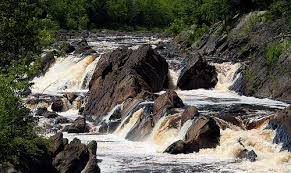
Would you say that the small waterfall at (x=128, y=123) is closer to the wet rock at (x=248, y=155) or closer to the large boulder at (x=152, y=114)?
the large boulder at (x=152, y=114)

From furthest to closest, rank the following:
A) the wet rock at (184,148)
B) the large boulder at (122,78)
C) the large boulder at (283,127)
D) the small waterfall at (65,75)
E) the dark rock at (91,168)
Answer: the small waterfall at (65,75) < the large boulder at (122,78) < the wet rock at (184,148) < the large boulder at (283,127) < the dark rock at (91,168)

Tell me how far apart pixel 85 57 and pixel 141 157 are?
3287 centimetres

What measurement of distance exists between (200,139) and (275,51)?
72.5ft

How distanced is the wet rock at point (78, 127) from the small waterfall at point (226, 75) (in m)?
16.4

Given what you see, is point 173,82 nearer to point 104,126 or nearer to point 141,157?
point 104,126

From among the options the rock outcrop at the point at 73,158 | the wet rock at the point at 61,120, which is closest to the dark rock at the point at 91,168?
the rock outcrop at the point at 73,158

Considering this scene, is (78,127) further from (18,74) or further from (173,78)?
(18,74)

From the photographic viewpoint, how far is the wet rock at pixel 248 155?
30.3 m

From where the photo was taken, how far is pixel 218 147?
1293 inches

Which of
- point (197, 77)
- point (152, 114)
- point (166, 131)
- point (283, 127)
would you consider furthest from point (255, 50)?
point (283, 127)

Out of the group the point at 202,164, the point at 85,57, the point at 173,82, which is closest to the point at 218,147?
the point at 202,164

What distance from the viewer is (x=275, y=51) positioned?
172ft

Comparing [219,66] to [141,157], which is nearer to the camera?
[141,157]

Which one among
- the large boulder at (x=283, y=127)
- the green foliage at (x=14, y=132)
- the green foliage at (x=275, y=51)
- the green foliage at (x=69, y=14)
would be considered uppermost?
the green foliage at (x=14, y=132)
